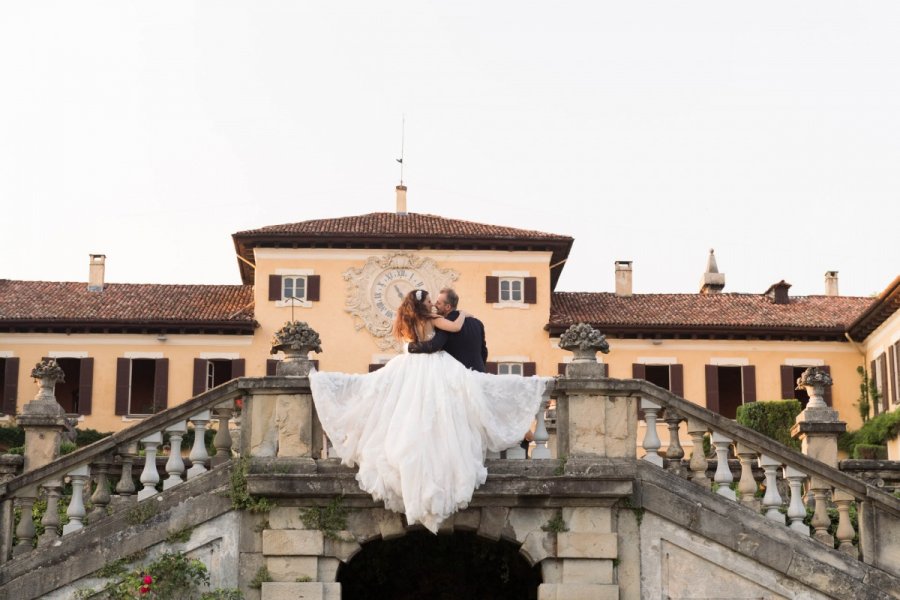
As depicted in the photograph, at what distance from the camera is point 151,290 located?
54.3m

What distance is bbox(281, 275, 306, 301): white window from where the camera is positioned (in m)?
52.2

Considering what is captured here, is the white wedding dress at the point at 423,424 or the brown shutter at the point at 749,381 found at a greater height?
the brown shutter at the point at 749,381

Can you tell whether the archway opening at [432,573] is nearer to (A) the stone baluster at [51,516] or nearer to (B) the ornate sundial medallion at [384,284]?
(A) the stone baluster at [51,516]

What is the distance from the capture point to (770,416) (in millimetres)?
43188

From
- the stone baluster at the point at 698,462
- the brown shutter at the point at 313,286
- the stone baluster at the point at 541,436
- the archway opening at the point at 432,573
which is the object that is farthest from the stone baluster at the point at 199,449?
the brown shutter at the point at 313,286

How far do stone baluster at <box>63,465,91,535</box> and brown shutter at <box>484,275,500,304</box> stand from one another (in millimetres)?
37956

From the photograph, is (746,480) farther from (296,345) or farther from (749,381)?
(749,381)

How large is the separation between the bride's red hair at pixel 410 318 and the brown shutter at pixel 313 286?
37.4 meters

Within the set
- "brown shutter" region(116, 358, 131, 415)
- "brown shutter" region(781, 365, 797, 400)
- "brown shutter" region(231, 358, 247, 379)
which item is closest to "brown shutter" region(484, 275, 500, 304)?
"brown shutter" region(231, 358, 247, 379)

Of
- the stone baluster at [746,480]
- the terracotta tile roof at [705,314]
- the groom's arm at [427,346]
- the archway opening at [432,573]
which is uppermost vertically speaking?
the terracotta tile roof at [705,314]

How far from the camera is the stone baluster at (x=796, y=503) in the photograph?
14.5 m

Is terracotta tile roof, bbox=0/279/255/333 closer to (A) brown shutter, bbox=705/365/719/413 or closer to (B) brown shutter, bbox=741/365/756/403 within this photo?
(A) brown shutter, bbox=705/365/719/413

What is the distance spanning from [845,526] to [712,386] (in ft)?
124

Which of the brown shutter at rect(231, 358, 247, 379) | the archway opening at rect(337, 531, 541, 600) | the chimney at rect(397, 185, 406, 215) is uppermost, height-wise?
the chimney at rect(397, 185, 406, 215)
